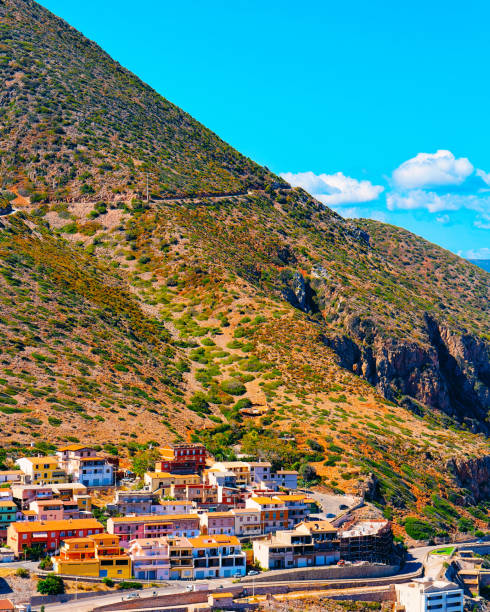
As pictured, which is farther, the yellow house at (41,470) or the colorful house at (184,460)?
the colorful house at (184,460)

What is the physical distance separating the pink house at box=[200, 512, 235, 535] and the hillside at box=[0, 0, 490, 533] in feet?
59.6

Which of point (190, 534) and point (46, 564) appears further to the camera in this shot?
point (190, 534)

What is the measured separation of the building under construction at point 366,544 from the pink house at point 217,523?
7.25 meters

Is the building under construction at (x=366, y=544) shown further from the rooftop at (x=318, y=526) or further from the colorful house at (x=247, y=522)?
the colorful house at (x=247, y=522)

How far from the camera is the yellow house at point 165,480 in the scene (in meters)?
75.9

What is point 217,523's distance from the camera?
231 ft

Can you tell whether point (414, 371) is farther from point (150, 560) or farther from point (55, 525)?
point (55, 525)

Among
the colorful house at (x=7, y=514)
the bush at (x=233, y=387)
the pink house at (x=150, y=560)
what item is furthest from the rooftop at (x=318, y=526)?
the bush at (x=233, y=387)

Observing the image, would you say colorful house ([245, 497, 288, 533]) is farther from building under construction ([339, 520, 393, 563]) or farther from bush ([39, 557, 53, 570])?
bush ([39, 557, 53, 570])

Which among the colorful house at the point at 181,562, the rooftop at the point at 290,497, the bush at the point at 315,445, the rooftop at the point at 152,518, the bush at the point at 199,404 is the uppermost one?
the bush at the point at 199,404

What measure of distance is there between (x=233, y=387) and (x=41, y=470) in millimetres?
39194

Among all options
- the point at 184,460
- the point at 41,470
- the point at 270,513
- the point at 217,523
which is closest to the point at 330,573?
the point at 270,513

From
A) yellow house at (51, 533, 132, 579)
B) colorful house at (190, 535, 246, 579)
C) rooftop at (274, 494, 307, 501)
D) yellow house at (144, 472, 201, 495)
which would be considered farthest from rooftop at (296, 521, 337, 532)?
yellow house at (51, 533, 132, 579)

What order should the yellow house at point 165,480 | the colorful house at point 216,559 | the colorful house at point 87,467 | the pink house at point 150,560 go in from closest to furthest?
1. the pink house at point 150,560
2. the colorful house at point 216,559
3. the yellow house at point 165,480
4. the colorful house at point 87,467
